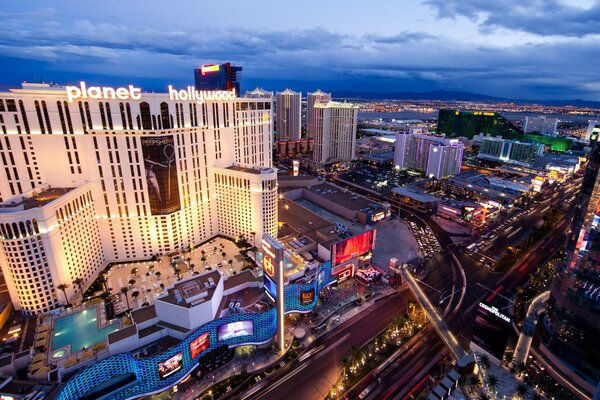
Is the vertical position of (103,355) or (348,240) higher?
(348,240)

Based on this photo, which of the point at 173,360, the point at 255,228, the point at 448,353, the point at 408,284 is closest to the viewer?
the point at 173,360

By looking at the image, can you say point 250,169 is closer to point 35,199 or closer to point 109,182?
point 109,182

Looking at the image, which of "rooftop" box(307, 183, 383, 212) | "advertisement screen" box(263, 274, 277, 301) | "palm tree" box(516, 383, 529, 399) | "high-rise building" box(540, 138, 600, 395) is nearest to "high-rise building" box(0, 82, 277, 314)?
"rooftop" box(307, 183, 383, 212)

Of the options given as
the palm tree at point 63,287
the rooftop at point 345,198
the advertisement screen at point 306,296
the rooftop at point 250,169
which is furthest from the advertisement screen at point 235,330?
the rooftop at point 345,198

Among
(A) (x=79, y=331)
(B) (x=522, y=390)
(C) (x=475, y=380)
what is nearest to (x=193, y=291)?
(A) (x=79, y=331)

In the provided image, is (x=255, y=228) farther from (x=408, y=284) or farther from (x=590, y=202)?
(x=590, y=202)

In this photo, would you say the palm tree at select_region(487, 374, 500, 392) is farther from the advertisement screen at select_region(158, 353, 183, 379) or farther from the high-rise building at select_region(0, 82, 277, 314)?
the high-rise building at select_region(0, 82, 277, 314)

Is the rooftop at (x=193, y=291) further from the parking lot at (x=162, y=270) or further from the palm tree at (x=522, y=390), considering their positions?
the palm tree at (x=522, y=390)

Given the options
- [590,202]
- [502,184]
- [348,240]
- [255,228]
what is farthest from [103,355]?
[502,184]
